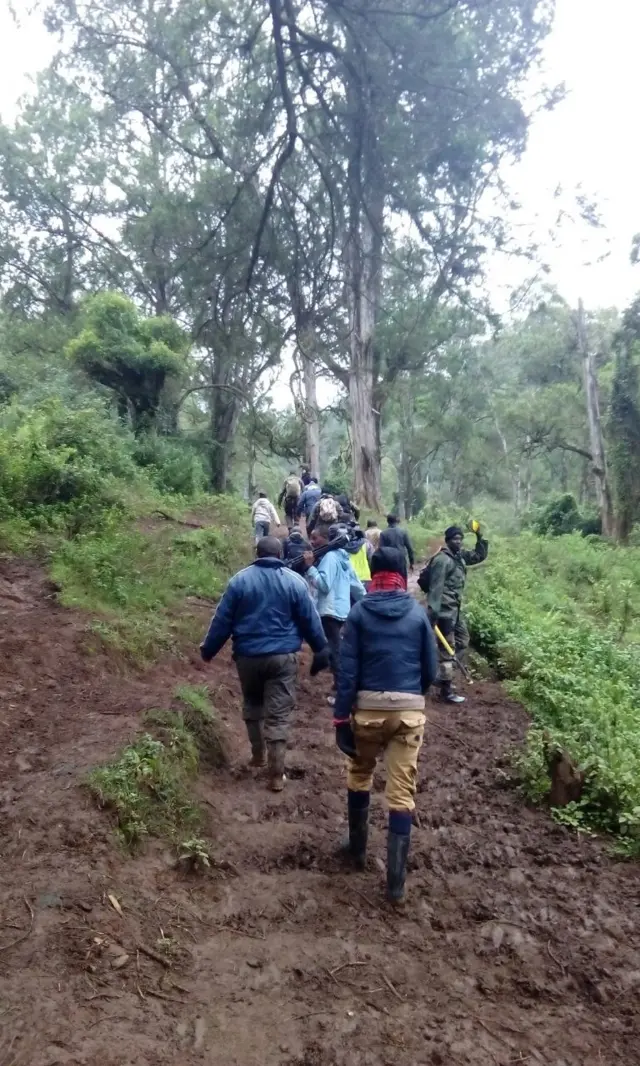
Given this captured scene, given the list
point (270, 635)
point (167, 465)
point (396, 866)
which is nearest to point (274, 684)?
point (270, 635)

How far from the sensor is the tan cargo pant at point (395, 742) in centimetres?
425

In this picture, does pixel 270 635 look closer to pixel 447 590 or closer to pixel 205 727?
pixel 205 727

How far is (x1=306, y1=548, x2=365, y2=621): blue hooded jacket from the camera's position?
749cm

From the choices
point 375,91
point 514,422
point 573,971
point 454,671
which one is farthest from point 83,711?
point 514,422

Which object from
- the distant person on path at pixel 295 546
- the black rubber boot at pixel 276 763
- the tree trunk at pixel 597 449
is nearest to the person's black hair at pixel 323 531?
the distant person on path at pixel 295 546

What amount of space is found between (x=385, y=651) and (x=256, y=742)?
6.42 feet

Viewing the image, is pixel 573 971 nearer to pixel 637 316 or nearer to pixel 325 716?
pixel 325 716

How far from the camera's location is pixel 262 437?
1108cm

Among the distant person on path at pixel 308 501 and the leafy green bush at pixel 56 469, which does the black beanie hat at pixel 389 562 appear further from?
the distant person on path at pixel 308 501

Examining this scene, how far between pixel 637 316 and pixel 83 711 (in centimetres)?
2434

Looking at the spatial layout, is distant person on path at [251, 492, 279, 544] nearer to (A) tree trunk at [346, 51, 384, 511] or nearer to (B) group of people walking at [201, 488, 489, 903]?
(A) tree trunk at [346, 51, 384, 511]

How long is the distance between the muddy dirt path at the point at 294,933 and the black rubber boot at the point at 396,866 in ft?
0.37

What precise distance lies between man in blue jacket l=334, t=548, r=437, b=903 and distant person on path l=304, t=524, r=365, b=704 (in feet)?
9.73

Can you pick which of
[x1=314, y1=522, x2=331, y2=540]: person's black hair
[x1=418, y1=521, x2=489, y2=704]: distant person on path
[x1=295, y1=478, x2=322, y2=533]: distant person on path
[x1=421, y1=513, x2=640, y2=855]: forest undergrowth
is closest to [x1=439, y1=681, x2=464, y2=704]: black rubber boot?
[x1=418, y1=521, x2=489, y2=704]: distant person on path
